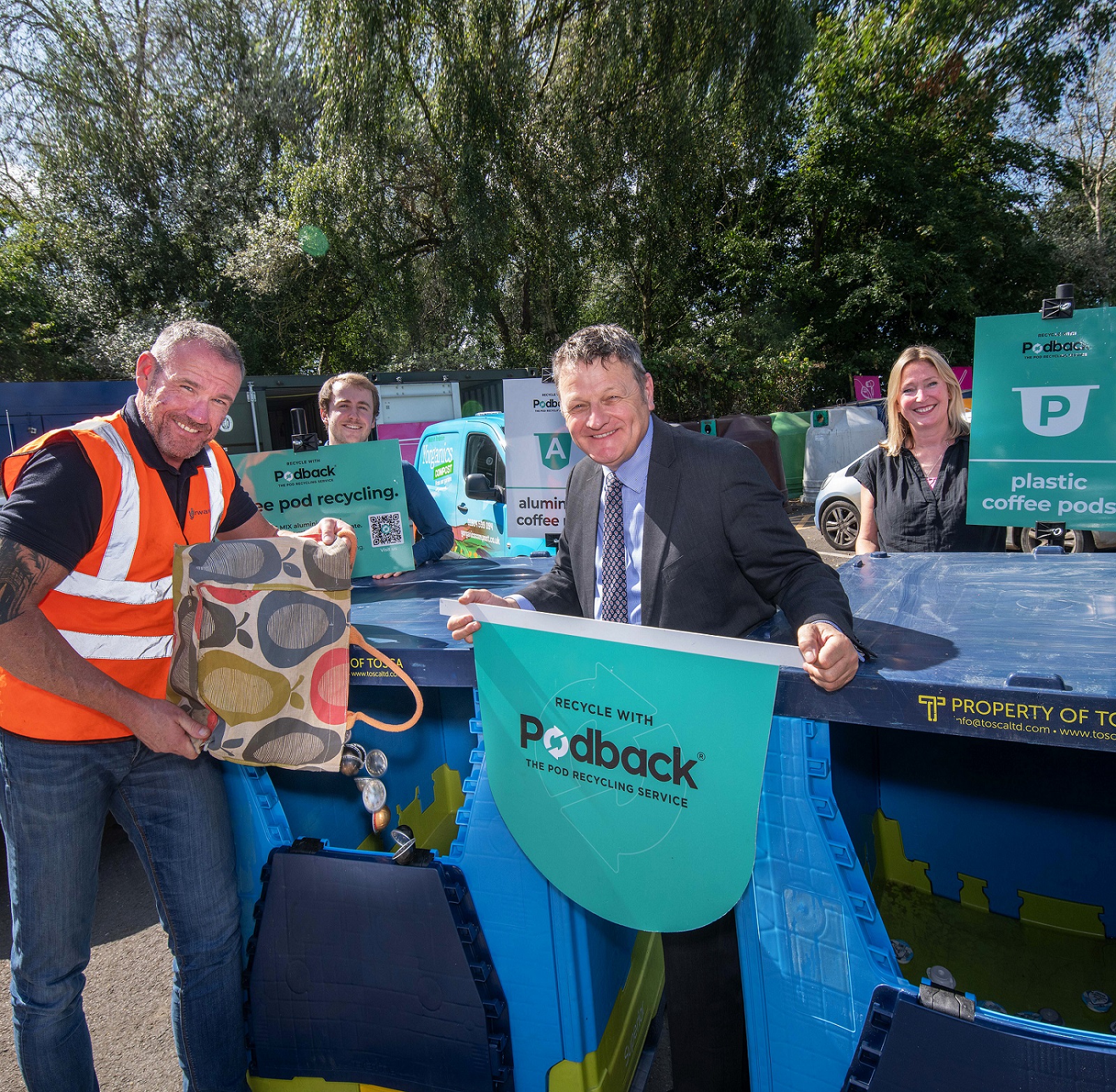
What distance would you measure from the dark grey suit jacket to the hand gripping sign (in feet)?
1.12

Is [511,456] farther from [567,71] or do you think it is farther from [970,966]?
[567,71]

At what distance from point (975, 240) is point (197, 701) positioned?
23.6 meters

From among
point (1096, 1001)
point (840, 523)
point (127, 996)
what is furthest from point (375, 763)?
point (840, 523)

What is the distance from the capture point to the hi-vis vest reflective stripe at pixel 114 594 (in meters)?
1.87


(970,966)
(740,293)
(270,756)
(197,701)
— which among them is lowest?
(970,966)

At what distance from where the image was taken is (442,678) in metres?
2.03

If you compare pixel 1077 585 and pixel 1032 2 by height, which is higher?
pixel 1032 2

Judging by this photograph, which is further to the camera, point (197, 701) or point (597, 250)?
point (597, 250)

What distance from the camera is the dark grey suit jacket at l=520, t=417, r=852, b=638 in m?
1.92

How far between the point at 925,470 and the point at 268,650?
2819mm

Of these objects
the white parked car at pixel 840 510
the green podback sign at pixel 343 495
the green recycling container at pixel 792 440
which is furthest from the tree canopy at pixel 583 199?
the green podback sign at pixel 343 495

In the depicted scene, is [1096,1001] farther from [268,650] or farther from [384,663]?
[268,650]

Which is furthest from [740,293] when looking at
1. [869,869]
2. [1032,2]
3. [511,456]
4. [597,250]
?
[869,869]

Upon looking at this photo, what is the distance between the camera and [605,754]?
173cm
